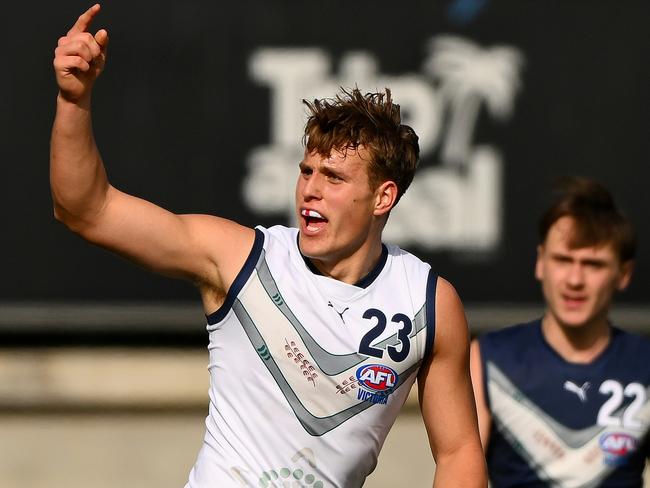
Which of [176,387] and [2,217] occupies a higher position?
[2,217]

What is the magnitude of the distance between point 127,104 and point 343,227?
274 cm

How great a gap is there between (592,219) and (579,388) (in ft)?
2.08

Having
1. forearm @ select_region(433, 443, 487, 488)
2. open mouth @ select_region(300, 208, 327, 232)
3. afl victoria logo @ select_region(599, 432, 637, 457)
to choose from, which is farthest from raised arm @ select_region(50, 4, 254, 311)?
afl victoria logo @ select_region(599, 432, 637, 457)

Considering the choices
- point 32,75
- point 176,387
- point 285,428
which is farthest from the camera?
→ point 176,387

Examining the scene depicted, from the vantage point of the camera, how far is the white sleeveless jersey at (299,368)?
4.51m

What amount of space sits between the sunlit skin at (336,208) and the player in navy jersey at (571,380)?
1.29 metres

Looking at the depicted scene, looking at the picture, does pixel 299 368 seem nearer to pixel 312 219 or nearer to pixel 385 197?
pixel 312 219

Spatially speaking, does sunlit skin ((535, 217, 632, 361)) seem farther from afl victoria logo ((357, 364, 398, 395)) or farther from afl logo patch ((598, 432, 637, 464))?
afl victoria logo ((357, 364, 398, 395))

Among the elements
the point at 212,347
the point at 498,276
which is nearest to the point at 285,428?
the point at 212,347

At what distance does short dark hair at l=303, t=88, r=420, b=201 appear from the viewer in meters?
4.56

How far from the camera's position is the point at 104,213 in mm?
4234

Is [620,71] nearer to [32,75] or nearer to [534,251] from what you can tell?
[534,251]

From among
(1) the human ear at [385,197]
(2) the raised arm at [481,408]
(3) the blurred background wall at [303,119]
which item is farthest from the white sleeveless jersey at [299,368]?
(3) the blurred background wall at [303,119]

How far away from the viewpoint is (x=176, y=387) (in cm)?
744
